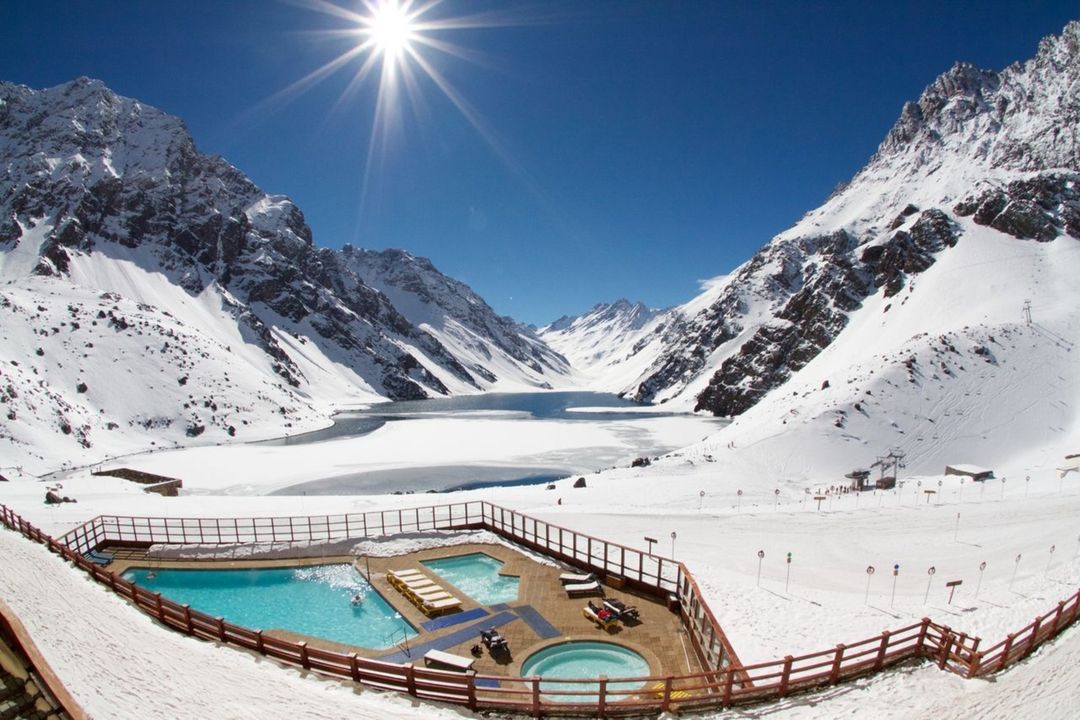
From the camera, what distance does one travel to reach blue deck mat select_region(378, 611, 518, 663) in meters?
20.0

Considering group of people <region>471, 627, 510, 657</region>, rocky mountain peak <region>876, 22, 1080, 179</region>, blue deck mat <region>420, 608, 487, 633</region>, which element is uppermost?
rocky mountain peak <region>876, 22, 1080, 179</region>

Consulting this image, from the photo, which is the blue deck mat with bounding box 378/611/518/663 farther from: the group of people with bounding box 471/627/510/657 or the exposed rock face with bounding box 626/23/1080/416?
the exposed rock face with bounding box 626/23/1080/416

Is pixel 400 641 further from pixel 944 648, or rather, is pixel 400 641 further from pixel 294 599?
pixel 944 648

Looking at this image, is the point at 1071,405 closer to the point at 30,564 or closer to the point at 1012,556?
the point at 1012,556

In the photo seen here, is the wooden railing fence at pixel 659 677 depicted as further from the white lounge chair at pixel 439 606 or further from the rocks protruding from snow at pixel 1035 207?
the rocks protruding from snow at pixel 1035 207

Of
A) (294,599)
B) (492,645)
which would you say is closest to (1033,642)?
(492,645)

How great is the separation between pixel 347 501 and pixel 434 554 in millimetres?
16306

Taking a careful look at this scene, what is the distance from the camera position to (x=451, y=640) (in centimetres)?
2134

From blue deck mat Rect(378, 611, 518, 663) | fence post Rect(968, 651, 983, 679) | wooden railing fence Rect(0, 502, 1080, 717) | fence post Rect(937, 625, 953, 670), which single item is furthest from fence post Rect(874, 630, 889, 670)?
blue deck mat Rect(378, 611, 518, 663)

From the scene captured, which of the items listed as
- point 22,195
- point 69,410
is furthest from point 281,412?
point 22,195

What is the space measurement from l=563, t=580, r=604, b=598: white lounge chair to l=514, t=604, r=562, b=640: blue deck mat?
2.02 metres

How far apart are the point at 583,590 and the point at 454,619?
5.86 meters

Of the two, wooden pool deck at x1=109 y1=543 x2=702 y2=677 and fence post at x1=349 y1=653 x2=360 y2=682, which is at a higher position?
fence post at x1=349 y1=653 x2=360 y2=682

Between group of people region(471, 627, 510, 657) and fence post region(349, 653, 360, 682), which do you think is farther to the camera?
group of people region(471, 627, 510, 657)
